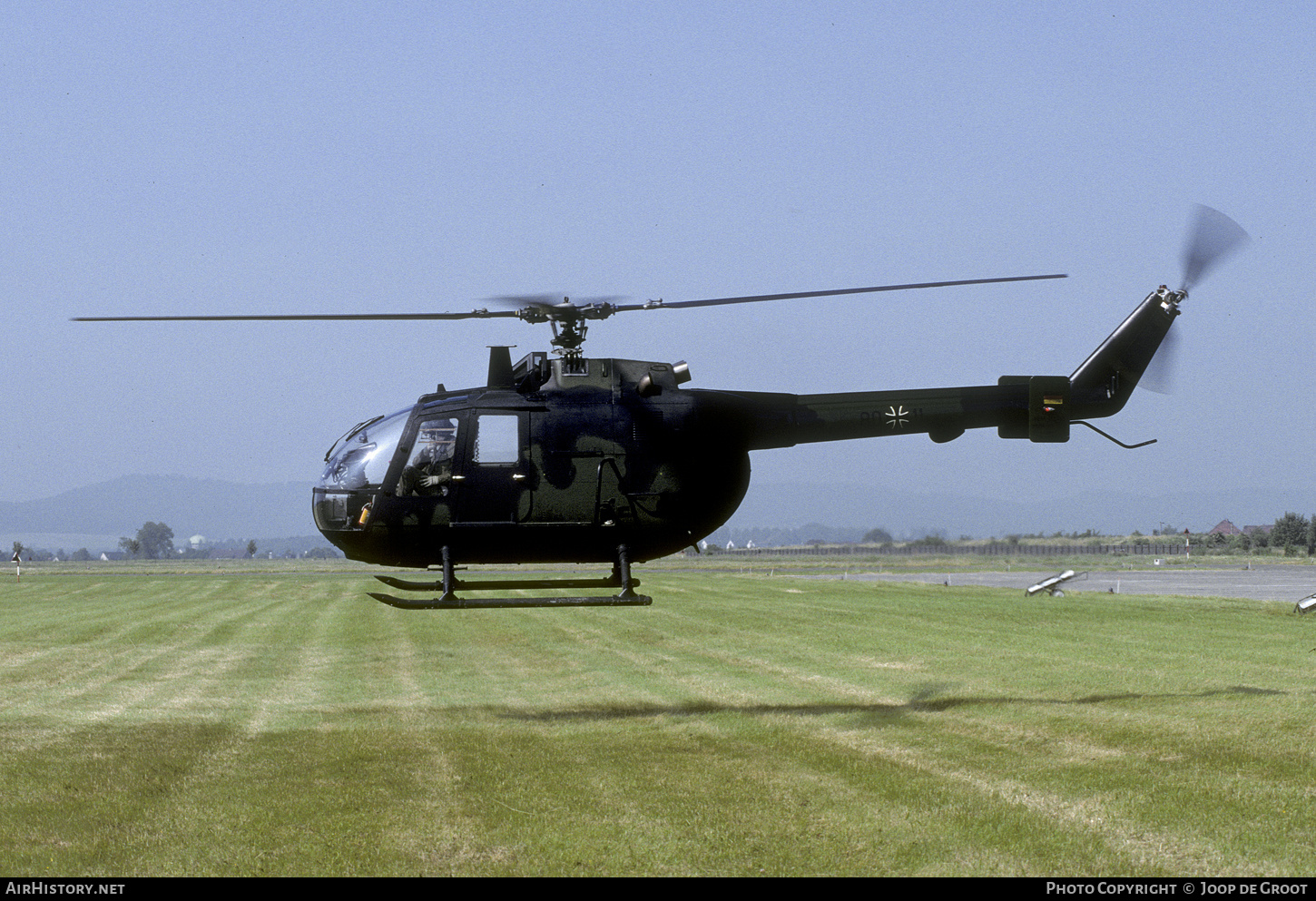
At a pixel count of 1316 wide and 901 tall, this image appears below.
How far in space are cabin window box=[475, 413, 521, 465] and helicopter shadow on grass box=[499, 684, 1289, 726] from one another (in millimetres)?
6390

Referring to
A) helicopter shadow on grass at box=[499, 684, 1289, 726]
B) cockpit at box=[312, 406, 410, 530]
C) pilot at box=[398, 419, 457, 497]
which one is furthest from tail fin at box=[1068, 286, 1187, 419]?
cockpit at box=[312, 406, 410, 530]

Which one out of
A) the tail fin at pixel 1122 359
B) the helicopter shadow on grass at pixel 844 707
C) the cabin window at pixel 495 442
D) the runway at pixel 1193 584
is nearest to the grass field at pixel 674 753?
the helicopter shadow on grass at pixel 844 707

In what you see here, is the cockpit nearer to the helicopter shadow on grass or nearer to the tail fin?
the helicopter shadow on grass

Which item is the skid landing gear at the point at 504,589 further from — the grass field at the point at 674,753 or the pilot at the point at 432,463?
the grass field at the point at 674,753

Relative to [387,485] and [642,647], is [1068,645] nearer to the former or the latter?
[642,647]

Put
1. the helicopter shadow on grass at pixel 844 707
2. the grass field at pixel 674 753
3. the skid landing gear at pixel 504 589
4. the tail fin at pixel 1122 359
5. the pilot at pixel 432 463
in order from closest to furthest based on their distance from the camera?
1. the grass field at pixel 674 753
2. the skid landing gear at pixel 504 589
3. the pilot at pixel 432 463
4. the tail fin at pixel 1122 359
5. the helicopter shadow on grass at pixel 844 707

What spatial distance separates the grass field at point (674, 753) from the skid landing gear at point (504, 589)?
83.3 inches

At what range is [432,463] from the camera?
14.8 metres

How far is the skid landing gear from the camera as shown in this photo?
13906mm

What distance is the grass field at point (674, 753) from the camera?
11.1 metres

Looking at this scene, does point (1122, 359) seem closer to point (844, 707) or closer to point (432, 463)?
point (844, 707)

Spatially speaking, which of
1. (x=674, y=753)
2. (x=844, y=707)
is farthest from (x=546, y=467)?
(x=844, y=707)

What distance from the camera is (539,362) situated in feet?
49.9
